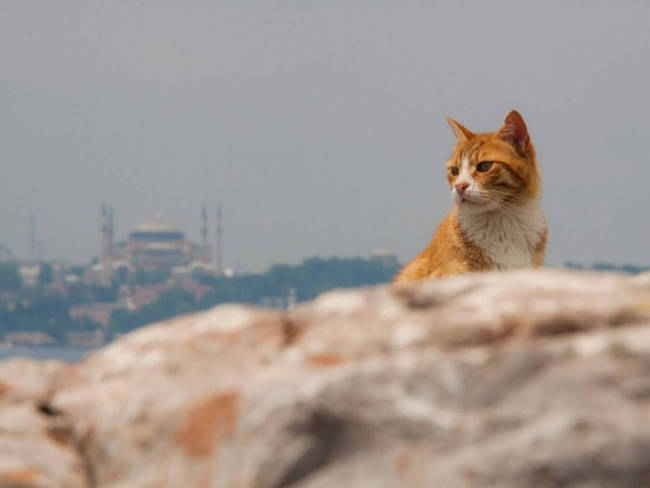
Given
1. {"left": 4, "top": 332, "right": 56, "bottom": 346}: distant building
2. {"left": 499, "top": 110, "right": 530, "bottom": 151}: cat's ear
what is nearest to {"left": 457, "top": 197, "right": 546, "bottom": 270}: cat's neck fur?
{"left": 499, "top": 110, "right": 530, "bottom": 151}: cat's ear

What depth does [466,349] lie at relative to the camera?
2.90 m

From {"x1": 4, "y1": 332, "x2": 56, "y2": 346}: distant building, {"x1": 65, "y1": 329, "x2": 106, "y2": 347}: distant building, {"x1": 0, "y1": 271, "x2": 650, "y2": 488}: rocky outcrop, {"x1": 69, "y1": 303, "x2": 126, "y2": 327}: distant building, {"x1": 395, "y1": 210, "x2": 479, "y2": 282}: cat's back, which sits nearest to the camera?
{"x1": 0, "y1": 271, "x2": 650, "y2": 488}: rocky outcrop

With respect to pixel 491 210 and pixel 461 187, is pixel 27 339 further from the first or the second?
pixel 461 187

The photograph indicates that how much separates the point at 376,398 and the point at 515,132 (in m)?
5.01

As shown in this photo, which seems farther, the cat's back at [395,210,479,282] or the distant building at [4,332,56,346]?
the distant building at [4,332,56,346]

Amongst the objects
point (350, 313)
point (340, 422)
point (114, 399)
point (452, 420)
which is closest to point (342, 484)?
point (340, 422)

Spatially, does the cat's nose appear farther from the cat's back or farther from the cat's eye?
the cat's back

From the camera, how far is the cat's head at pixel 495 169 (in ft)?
24.1

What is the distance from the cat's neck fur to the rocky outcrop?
4218 mm

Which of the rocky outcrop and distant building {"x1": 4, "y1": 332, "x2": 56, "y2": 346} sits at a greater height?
the rocky outcrop

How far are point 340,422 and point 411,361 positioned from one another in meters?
0.25

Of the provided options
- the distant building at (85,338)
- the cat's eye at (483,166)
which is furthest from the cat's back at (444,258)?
the distant building at (85,338)

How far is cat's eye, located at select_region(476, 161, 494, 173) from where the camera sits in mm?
7371

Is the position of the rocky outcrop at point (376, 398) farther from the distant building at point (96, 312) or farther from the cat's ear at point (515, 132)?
the distant building at point (96, 312)
